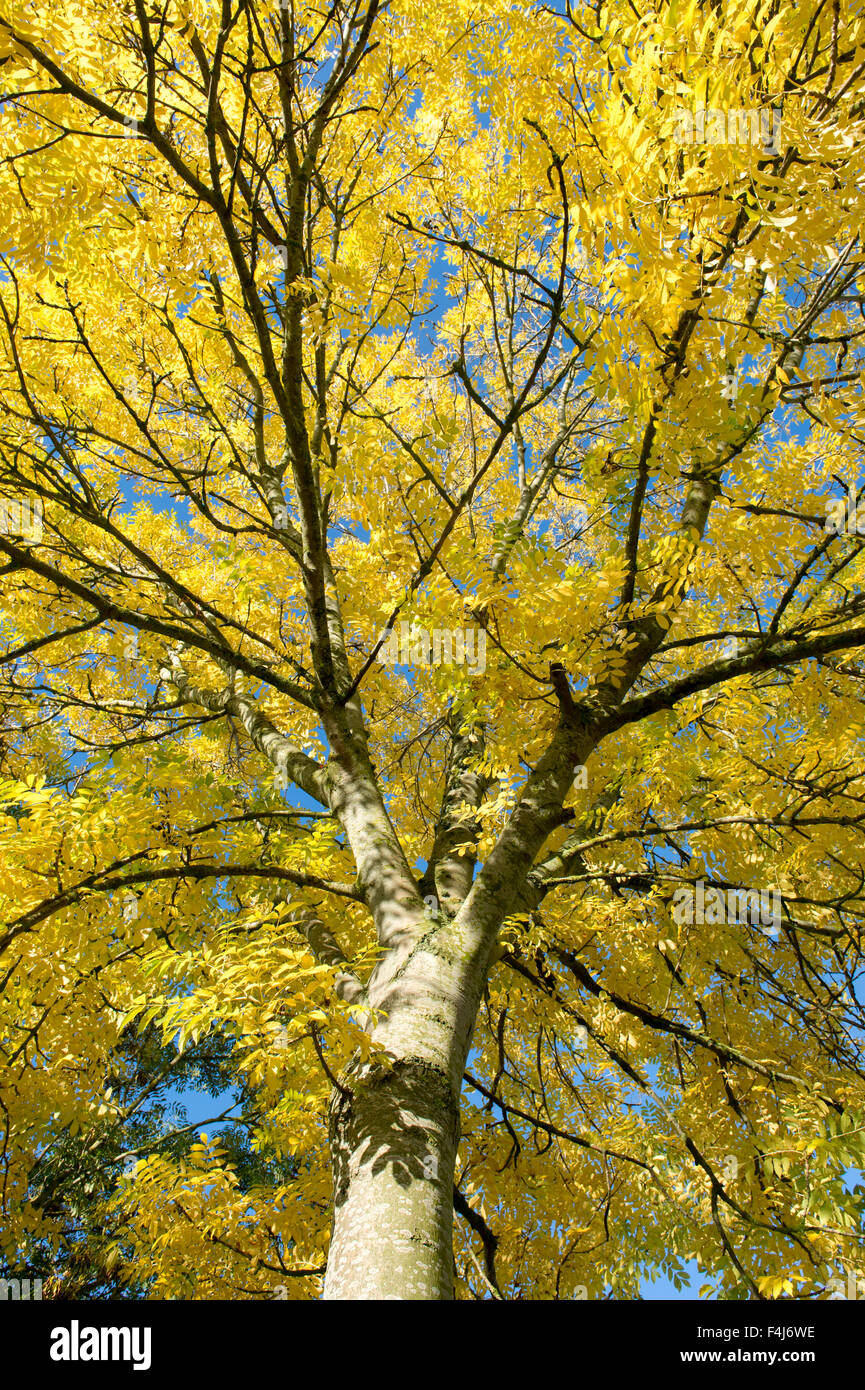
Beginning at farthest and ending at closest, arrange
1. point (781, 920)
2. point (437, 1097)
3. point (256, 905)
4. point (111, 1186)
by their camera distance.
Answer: point (111, 1186), point (256, 905), point (781, 920), point (437, 1097)

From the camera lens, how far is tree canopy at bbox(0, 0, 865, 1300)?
194 centimetres

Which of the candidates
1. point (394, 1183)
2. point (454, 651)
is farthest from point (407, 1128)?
point (454, 651)

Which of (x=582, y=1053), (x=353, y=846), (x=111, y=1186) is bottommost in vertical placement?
(x=111, y=1186)

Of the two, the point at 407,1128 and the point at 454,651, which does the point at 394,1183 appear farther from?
the point at 454,651

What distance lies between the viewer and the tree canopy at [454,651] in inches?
76.5

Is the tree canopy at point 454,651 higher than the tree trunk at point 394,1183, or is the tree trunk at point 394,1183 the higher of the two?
the tree canopy at point 454,651

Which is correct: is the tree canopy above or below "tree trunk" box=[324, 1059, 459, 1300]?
above

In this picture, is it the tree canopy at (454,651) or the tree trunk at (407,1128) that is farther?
the tree canopy at (454,651)

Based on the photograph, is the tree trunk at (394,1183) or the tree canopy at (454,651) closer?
the tree trunk at (394,1183)

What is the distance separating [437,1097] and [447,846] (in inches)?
63.3

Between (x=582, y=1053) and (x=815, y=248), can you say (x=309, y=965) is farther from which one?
(x=582, y=1053)

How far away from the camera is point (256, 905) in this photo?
161 inches

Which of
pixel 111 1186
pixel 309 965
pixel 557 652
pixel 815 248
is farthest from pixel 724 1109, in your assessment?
pixel 111 1186

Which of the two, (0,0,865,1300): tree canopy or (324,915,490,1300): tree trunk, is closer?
(324,915,490,1300): tree trunk
